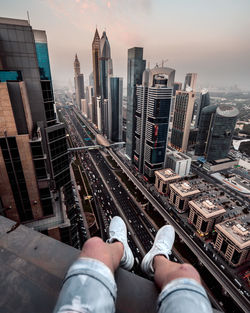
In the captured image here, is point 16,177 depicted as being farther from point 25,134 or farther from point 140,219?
point 140,219

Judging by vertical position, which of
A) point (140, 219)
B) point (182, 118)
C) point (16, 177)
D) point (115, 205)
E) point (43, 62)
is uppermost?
point (43, 62)

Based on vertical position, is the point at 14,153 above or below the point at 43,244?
below

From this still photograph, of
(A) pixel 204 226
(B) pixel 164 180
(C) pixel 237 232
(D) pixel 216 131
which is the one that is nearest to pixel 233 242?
(C) pixel 237 232

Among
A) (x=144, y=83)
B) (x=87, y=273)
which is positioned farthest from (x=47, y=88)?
(x=144, y=83)

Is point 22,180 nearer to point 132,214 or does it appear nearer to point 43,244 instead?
point 43,244

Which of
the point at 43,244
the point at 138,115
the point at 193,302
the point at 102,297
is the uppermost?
the point at 102,297

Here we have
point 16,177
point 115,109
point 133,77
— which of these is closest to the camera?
point 16,177

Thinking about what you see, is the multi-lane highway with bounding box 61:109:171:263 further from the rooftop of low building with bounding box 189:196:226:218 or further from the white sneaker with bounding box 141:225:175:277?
the white sneaker with bounding box 141:225:175:277
